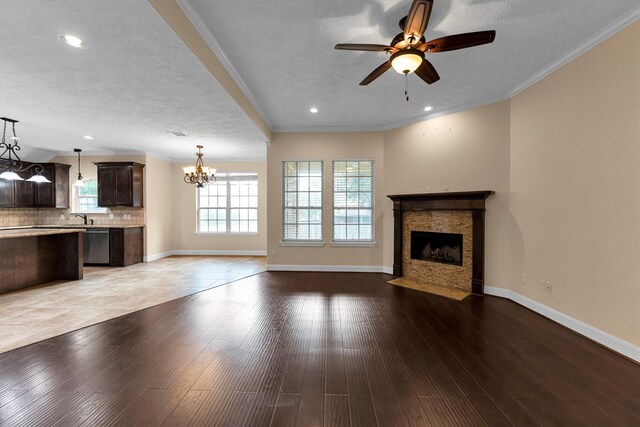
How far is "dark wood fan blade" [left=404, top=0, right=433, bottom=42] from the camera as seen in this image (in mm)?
1880

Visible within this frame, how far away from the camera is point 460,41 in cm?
221

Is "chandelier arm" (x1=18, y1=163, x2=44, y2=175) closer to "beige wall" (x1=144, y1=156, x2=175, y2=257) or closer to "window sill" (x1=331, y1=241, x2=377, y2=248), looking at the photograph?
"beige wall" (x1=144, y1=156, x2=175, y2=257)

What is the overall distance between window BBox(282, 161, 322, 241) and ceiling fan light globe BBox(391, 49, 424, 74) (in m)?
3.36

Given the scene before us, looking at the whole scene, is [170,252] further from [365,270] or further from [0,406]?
[0,406]

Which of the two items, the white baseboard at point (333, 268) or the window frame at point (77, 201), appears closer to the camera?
the white baseboard at point (333, 268)

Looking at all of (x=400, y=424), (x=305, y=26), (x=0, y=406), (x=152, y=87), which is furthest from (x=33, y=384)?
(x=305, y=26)

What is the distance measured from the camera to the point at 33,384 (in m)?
1.98

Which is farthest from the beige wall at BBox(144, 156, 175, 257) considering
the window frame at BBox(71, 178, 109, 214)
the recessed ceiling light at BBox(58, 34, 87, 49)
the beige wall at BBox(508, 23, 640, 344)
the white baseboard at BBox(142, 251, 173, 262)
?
the beige wall at BBox(508, 23, 640, 344)

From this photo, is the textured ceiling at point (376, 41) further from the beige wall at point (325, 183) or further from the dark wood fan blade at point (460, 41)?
the beige wall at point (325, 183)

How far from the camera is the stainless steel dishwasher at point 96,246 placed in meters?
6.25

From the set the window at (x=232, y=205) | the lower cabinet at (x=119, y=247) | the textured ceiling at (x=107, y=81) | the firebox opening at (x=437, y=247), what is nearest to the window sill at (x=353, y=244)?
the firebox opening at (x=437, y=247)

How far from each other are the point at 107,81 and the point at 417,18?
350 cm

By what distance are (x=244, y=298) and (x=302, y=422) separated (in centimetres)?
254

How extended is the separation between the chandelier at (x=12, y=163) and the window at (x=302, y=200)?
4.81 meters
